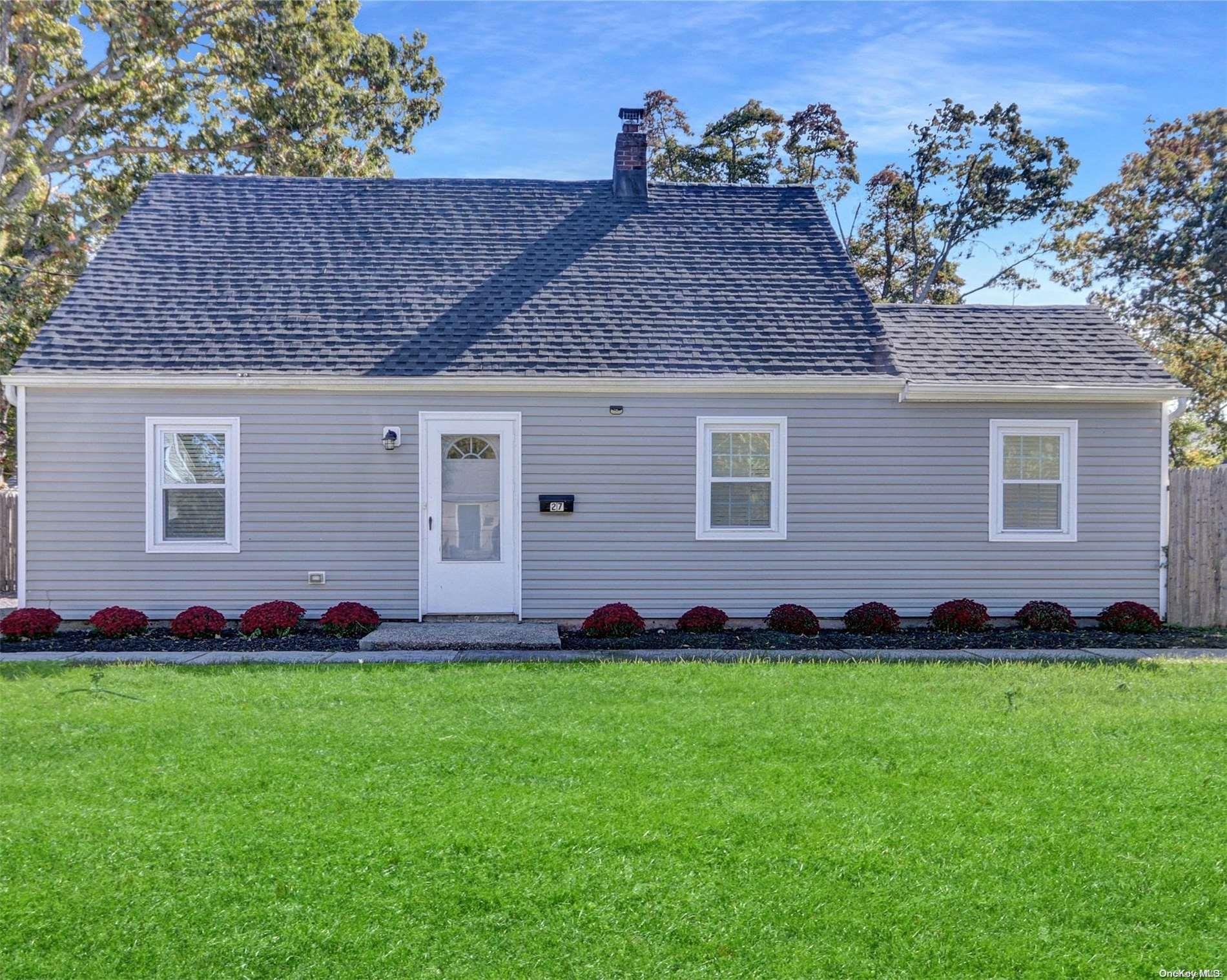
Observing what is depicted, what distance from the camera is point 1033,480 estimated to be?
10.8 m

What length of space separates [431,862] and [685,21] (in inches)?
527

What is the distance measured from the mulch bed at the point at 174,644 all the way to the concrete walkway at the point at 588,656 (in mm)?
189

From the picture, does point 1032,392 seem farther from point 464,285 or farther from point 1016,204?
point 1016,204

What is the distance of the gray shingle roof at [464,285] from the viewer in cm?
1050

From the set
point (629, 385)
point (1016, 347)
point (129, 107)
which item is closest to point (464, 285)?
point (629, 385)

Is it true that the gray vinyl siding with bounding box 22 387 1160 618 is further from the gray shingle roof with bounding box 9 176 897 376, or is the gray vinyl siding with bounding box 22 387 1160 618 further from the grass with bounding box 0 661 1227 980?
the grass with bounding box 0 661 1227 980

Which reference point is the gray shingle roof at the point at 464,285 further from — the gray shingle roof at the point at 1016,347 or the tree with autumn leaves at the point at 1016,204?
the tree with autumn leaves at the point at 1016,204

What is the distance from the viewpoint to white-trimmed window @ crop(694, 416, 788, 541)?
10547mm

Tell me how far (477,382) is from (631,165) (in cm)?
453

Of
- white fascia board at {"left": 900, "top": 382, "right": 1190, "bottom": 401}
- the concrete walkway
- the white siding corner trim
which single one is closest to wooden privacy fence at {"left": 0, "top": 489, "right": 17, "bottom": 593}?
the white siding corner trim

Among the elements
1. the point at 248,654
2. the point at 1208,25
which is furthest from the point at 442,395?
the point at 1208,25

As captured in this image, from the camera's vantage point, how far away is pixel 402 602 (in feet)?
33.9

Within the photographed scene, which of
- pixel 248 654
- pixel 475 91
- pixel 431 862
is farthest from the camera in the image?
pixel 475 91

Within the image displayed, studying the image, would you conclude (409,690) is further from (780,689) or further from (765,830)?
(765,830)
